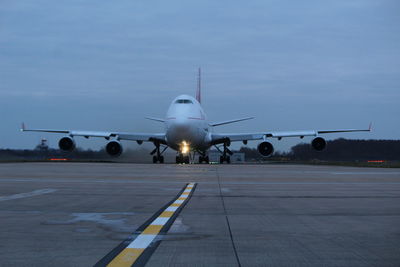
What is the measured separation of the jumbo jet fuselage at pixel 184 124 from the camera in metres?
38.7

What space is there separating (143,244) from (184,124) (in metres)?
32.9

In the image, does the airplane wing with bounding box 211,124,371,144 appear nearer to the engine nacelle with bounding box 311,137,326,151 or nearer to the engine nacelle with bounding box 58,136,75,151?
the engine nacelle with bounding box 311,137,326,151

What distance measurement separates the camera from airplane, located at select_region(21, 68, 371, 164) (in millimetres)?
39156

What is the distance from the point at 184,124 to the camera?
126 ft

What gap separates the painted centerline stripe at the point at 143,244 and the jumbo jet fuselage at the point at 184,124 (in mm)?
29972

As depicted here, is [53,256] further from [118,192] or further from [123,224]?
[118,192]

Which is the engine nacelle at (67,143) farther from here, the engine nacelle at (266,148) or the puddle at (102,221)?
the puddle at (102,221)

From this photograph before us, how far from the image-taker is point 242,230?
679cm

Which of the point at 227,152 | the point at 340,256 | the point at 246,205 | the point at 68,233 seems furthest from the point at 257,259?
the point at 227,152

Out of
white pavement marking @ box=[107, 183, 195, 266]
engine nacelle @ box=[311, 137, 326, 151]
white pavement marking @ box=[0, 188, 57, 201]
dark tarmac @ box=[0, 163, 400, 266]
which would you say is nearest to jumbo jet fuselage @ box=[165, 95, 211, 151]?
engine nacelle @ box=[311, 137, 326, 151]

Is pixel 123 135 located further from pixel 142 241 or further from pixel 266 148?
pixel 142 241

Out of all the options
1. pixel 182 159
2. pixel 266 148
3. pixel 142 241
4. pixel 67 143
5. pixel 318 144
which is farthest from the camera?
pixel 266 148

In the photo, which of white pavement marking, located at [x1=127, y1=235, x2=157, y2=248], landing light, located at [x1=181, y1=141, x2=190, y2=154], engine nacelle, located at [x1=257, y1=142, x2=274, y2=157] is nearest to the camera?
white pavement marking, located at [x1=127, y1=235, x2=157, y2=248]

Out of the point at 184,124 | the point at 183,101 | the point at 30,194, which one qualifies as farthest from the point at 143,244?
the point at 183,101
